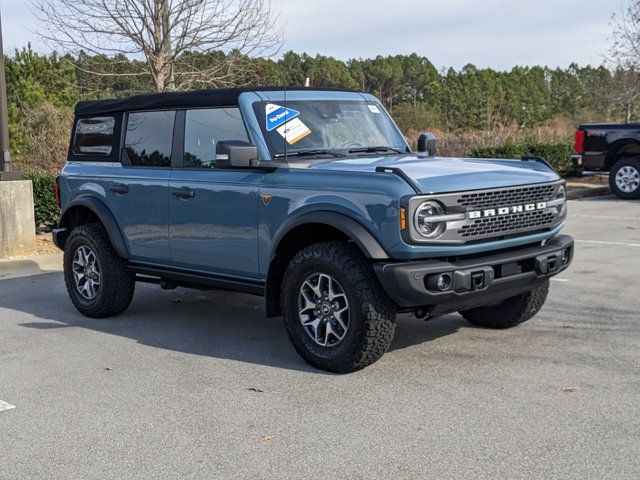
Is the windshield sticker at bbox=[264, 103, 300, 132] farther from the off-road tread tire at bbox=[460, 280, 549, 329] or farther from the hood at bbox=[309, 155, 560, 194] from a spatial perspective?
the off-road tread tire at bbox=[460, 280, 549, 329]

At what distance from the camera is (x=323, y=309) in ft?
18.9

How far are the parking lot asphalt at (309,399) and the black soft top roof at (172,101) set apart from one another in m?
1.85

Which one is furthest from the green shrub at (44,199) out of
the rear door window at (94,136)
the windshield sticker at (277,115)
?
the windshield sticker at (277,115)

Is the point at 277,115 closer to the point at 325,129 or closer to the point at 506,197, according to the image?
the point at 325,129

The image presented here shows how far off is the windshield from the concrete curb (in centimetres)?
524

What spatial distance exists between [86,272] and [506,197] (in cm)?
391

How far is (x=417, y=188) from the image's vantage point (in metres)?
5.32

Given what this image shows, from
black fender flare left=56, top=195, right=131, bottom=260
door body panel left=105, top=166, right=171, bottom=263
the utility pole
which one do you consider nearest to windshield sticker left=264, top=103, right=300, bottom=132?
door body panel left=105, top=166, right=171, bottom=263

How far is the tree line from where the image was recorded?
16.4 meters

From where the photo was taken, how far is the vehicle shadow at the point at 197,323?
21.4 feet

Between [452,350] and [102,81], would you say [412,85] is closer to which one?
[102,81]

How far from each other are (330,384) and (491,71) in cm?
6935

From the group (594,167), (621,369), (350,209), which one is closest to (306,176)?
(350,209)

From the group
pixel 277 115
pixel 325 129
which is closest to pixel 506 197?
pixel 325 129
